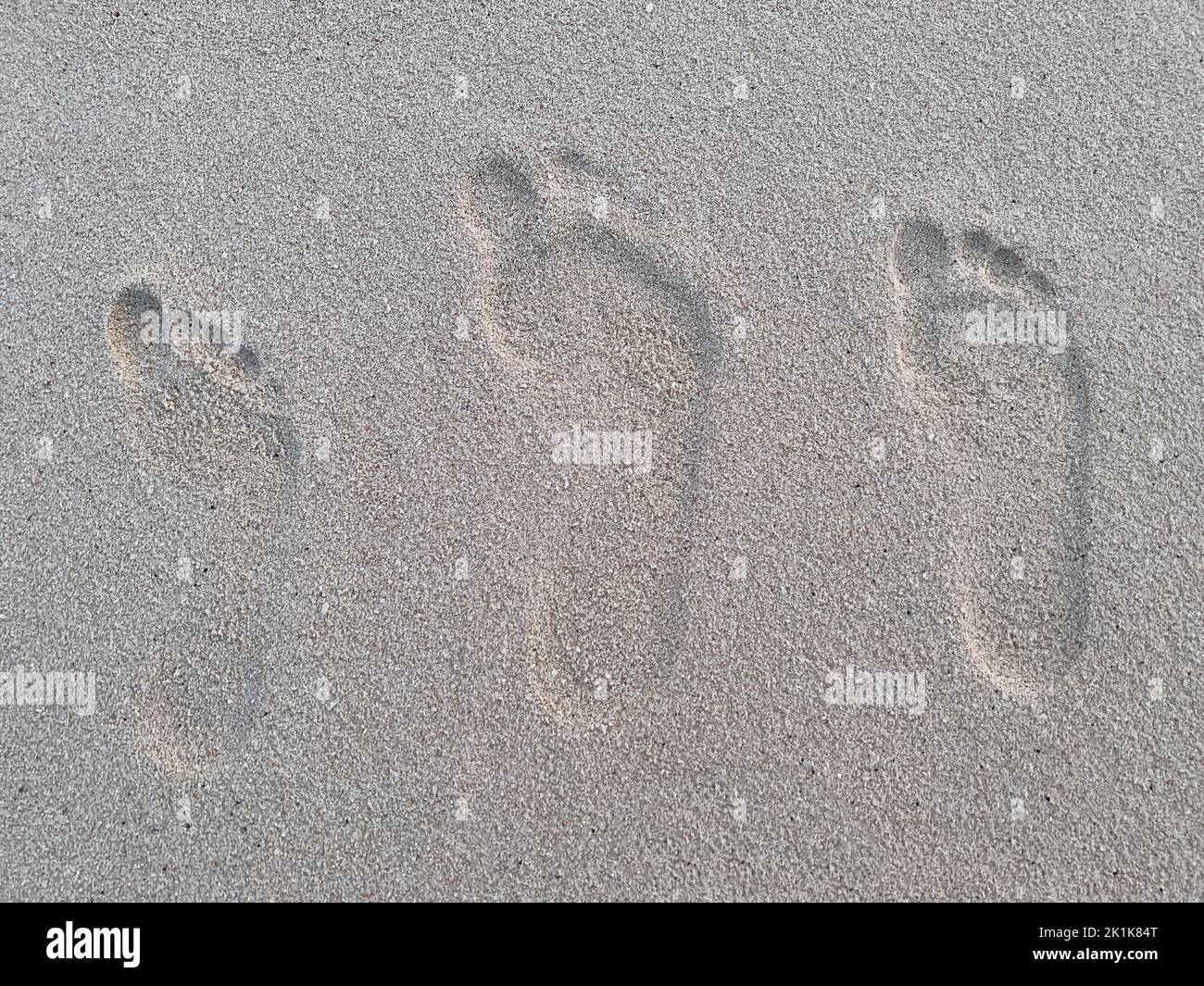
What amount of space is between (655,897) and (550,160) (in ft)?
5.50

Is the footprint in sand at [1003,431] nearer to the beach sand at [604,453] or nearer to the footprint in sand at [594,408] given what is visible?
the beach sand at [604,453]

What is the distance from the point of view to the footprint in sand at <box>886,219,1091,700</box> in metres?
1.77

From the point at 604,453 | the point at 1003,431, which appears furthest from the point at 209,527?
the point at 1003,431

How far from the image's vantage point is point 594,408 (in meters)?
1.84

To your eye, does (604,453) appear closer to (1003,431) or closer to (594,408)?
(594,408)

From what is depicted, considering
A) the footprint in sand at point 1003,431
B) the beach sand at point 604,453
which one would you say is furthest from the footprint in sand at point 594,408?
the footprint in sand at point 1003,431

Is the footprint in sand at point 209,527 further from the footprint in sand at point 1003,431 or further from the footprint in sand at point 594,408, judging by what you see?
the footprint in sand at point 1003,431

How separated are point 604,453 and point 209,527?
91 cm

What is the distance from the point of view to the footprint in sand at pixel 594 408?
1.79m

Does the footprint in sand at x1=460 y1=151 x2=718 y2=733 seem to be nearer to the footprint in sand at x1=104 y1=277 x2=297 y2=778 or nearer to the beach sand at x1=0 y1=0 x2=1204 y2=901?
the beach sand at x1=0 y1=0 x2=1204 y2=901

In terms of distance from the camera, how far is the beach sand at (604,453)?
175 centimetres
